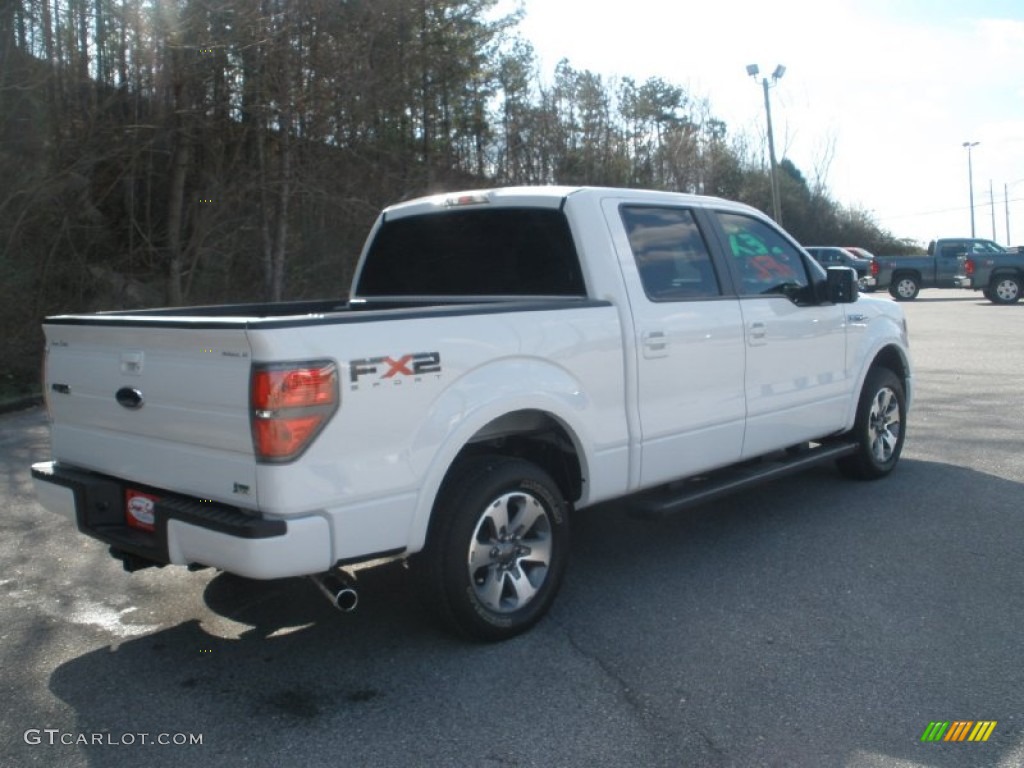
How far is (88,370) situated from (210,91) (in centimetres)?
1198

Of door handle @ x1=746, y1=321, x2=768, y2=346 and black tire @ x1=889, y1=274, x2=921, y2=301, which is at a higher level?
black tire @ x1=889, y1=274, x2=921, y2=301

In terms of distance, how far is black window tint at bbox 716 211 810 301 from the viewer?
594 centimetres

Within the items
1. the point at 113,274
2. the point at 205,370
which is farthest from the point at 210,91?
the point at 205,370

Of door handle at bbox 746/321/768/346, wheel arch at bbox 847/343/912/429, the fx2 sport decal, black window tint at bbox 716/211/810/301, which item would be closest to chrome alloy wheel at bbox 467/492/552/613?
A: the fx2 sport decal

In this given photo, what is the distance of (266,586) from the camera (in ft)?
17.2

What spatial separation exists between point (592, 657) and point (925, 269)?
31031 mm

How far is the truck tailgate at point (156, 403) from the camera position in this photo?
3.74 m

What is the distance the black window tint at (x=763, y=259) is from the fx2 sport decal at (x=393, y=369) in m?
2.49

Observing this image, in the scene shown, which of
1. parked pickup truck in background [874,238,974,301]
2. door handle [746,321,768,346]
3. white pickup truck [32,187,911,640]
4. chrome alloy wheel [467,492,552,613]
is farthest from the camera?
parked pickup truck in background [874,238,974,301]

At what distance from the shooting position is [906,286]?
32375 millimetres

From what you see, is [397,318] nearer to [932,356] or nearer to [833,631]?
[833,631]

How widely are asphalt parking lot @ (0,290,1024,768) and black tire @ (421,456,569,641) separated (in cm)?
16

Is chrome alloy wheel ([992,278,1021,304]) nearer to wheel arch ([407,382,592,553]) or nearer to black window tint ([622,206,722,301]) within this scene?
black window tint ([622,206,722,301])

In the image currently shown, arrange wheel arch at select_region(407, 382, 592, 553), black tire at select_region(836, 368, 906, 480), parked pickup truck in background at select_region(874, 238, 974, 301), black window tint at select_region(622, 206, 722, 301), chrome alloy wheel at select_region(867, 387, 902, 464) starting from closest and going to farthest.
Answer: wheel arch at select_region(407, 382, 592, 553) → black window tint at select_region(622, 206, 722, 301) → black tire at select_region(836, 368, 906, 480) → chrome alloy wheel at select_region(867, 387, 902, 464) → parked pickup truck in background at select_region(874, 238, 974, 301)
